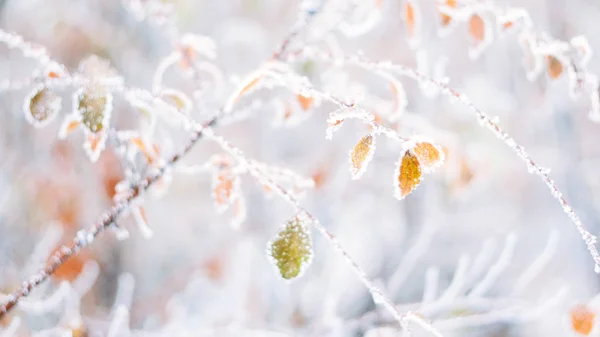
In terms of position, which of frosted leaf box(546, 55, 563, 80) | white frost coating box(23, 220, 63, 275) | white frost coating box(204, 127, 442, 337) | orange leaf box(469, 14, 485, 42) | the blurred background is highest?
the blurred background

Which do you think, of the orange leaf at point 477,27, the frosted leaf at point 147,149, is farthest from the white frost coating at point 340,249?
the orange leaf at point 477,27

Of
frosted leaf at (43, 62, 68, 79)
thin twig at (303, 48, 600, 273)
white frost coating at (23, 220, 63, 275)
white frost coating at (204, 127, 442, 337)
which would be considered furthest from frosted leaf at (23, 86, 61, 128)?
white frost coating at (23, 220, 63, 275)

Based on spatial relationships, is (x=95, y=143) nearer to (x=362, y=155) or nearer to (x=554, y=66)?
(x=362, y=155)

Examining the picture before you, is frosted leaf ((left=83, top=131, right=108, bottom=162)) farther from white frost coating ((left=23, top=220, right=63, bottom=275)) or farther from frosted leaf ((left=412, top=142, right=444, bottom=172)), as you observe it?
white frost coating ((left=23, top=220, right=63, bottom=275))

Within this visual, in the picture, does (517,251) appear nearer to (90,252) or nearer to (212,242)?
(212,242)

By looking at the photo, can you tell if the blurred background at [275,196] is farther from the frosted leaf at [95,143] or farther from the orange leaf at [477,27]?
the frosted leaf at [95,143]

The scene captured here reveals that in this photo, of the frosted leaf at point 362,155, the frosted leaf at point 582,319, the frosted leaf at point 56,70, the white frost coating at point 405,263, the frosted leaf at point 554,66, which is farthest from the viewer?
the white frost coating at point 405,263

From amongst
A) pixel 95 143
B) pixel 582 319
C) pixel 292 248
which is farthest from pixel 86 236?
pixel 582 319
